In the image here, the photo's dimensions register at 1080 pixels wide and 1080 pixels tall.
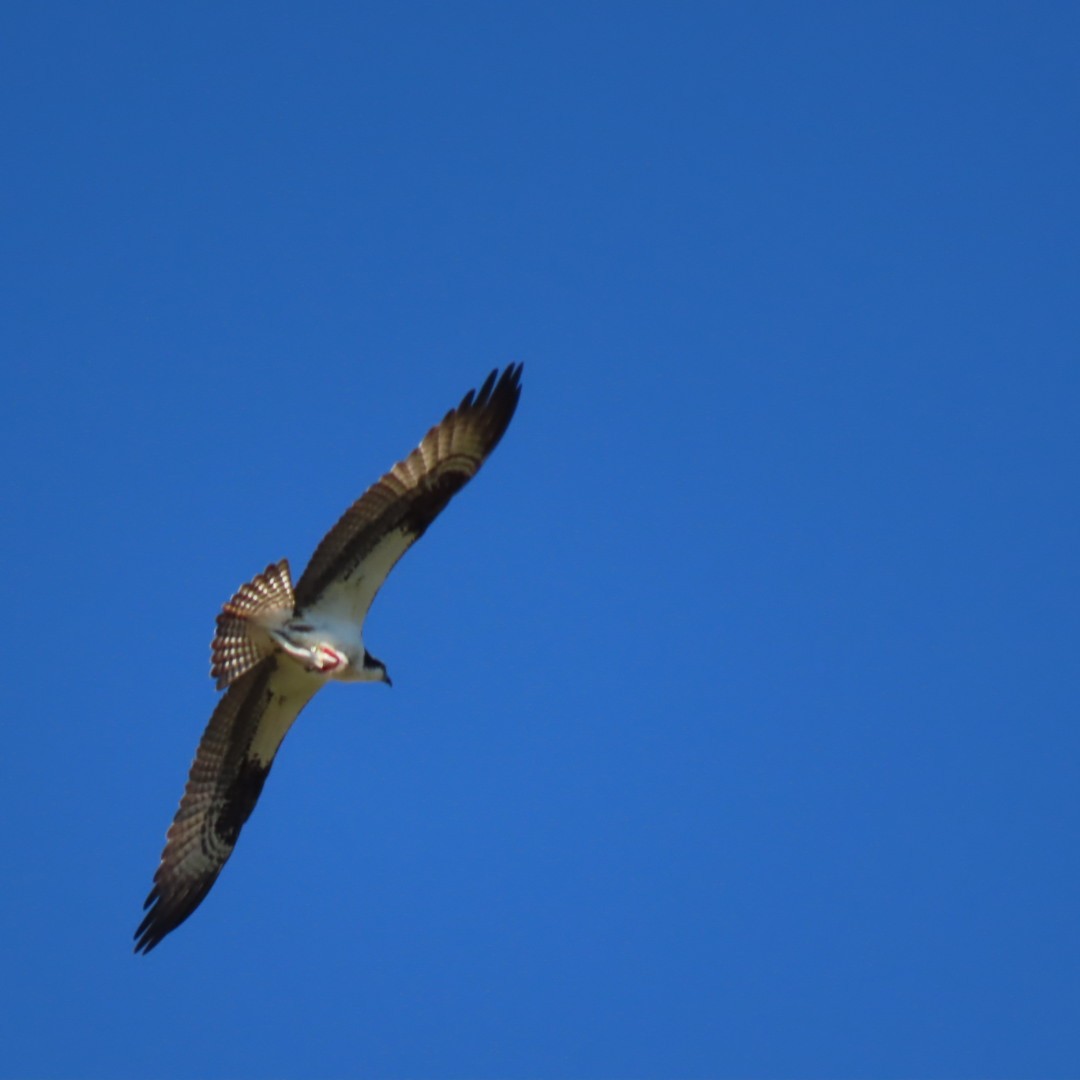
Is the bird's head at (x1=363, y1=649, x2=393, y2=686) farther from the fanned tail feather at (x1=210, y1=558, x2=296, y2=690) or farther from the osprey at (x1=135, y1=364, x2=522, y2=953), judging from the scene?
the fanned tail feather at (x1=210, y1=558, x2=296, y2=690)

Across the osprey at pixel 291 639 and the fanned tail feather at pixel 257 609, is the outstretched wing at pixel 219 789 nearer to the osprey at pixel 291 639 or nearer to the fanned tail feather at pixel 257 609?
the osprey at pixel 291 639

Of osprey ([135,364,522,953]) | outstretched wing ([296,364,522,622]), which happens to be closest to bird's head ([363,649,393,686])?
osprey ([135,364,522,953])

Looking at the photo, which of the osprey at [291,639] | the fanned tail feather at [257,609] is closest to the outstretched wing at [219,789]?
the osprey at [291,639]

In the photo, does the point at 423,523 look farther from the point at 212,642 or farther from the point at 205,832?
the point at 205,832

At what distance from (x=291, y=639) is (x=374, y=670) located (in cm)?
67

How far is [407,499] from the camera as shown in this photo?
10.3 meters

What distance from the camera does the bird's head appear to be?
35.8ft

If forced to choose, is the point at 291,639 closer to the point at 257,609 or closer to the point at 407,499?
the point at 257,609

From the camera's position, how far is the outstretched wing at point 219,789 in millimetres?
11039

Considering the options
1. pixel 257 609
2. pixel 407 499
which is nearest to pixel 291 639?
pixel 257 609

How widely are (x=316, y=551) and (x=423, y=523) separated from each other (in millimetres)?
741

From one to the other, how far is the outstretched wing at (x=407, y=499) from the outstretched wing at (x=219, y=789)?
2.93 feet

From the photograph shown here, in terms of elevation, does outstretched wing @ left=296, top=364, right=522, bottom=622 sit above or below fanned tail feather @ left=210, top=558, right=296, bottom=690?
above

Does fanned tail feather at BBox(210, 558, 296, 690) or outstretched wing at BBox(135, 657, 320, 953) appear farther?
outstretched wing at BBox(135, 657, 320, 953)
